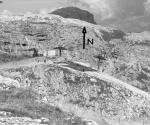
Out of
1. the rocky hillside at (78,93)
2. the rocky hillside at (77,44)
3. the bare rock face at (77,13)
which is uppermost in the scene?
the bare rock face at (77,13)

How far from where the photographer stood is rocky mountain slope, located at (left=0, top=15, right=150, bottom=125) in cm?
3497

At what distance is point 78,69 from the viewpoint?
136 feet

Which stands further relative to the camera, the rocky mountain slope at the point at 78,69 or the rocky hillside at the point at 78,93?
the rocky mountain slope at the point at 78,69

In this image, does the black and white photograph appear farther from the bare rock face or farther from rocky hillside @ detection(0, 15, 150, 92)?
the bare rock face

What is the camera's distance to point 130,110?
1410 inches

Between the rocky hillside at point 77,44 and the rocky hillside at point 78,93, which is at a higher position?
the rocky hillside at point 77,44

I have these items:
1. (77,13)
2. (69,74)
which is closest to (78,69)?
(69,74)

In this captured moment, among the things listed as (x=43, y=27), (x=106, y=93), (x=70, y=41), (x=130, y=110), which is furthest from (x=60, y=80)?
(x=43, y=27)

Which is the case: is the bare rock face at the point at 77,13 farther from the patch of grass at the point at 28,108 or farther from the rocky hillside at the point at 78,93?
the patch of grass at the point at 28,108

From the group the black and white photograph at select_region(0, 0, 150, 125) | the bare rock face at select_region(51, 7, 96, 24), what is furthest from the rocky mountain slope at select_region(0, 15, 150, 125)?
the bare rock face at select_region(51, 7, 96, 24)

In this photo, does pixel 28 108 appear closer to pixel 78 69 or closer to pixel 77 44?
pixel 78 69

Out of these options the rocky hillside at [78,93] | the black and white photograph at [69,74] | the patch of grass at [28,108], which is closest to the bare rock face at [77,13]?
the black and white photograph at [69,74]

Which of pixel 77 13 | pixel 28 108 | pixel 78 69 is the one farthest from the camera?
pixel 77 13

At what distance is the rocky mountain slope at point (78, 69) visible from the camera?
35.0 meters
